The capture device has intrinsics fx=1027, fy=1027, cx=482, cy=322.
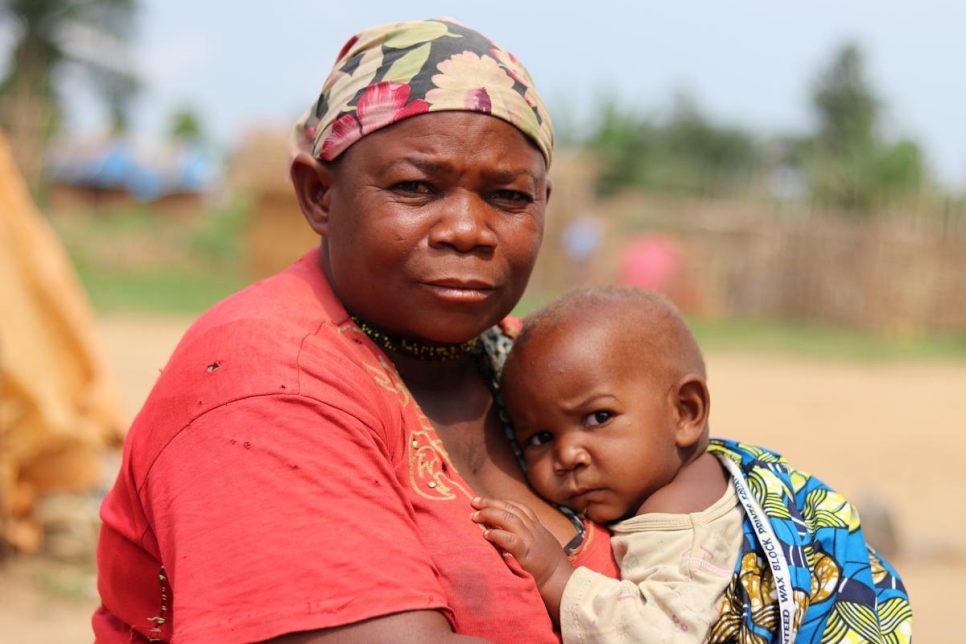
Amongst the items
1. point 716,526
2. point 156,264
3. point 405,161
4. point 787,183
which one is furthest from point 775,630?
point 156,264

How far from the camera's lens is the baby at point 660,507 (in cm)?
193

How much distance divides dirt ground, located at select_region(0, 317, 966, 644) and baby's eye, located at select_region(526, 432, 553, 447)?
10.2 ft

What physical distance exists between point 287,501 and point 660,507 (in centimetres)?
92

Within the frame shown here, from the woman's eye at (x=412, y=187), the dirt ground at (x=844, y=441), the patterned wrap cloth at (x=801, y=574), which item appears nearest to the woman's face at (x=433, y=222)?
the woman's eye at (x=412, y=187)

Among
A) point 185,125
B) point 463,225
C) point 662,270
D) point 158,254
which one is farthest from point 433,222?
point 185,125

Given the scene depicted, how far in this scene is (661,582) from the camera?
1.98 meters

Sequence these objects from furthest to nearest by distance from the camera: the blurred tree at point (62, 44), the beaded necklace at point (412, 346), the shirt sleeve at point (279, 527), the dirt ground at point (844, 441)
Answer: the blurred tree at point (62, 44), the dirt ground at point (844, 441), the beaded necklace at point (412, 346), the shirt sleeve at point (279, 527)

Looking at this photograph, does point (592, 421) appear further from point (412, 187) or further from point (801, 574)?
point (412, 187)

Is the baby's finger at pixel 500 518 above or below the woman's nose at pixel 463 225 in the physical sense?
below

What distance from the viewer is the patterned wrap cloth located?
2006 mm

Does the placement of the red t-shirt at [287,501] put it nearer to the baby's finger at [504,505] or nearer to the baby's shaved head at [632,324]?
the baby's finger at [504,505]

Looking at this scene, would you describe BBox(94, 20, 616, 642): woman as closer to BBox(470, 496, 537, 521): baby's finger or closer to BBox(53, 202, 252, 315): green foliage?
BBox(470, 496, 537, 521): baby's finger

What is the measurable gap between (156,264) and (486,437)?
2237 cm

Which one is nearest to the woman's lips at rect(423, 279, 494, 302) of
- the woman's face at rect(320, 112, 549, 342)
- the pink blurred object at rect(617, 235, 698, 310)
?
the woman's face at rect(320, 112, 549, 342)
